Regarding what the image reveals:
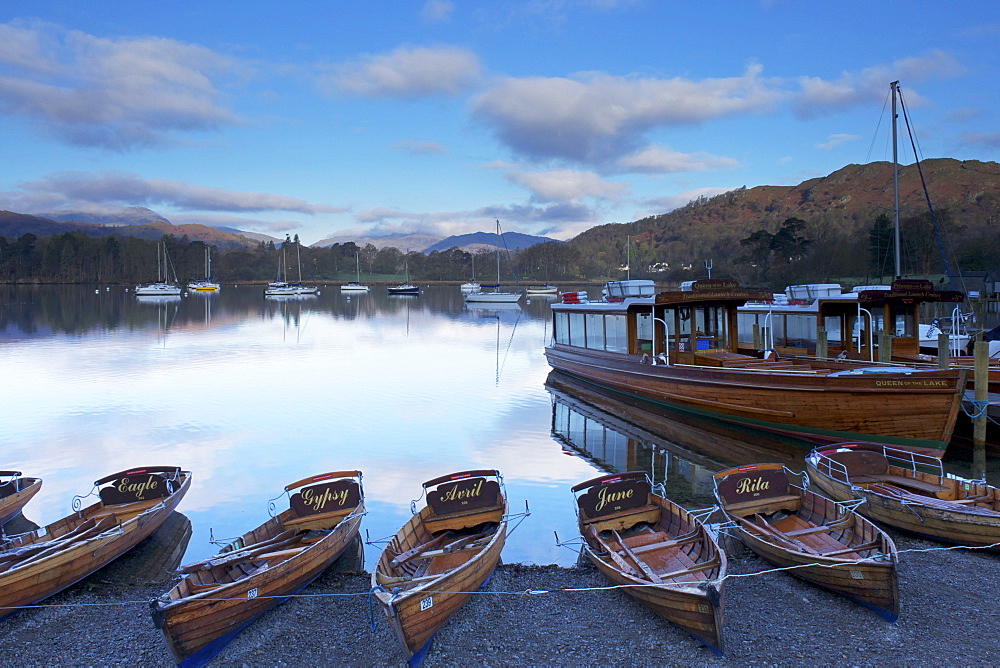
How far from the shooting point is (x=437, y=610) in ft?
25.2

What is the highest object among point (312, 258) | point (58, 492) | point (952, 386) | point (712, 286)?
point (312, 258)

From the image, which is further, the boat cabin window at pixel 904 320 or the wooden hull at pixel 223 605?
the boat cabin window at pixel 904 320

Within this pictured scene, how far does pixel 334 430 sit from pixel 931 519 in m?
16.8

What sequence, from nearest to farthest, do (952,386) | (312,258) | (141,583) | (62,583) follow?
(62,583)
(141,583)
(952,386)
(312,258)

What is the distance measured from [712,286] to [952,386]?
26.3 ft

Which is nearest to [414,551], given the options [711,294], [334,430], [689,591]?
[689,591]

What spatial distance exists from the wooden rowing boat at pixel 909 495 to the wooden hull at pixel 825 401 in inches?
120

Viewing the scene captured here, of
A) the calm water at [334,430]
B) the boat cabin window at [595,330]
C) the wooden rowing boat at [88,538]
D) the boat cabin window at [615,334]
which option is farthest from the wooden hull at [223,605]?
the boat cabin window at [595,330]

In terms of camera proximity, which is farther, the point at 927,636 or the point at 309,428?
the point at 309,428

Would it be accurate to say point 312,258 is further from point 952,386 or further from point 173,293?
point 952,386

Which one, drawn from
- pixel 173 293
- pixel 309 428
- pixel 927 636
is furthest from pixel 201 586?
pixel 173 293

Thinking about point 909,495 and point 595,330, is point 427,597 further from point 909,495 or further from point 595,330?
point 595,330

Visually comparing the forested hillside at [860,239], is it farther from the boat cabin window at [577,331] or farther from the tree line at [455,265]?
the boat cabin window at [577,331]

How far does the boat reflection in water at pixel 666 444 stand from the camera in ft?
51.4
